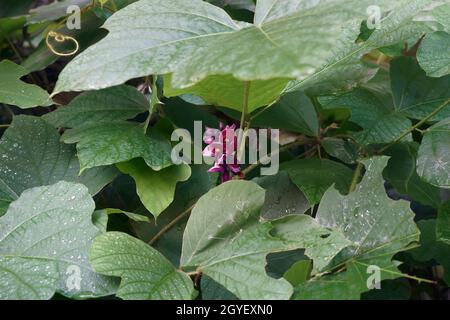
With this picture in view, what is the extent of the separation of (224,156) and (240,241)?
0.49 ft

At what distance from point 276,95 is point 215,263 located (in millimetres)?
207

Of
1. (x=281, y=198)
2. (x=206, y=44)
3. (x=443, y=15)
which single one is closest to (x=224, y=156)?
(x=281, y=198)

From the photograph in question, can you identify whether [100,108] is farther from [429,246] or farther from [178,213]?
[429,246]

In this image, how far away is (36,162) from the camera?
76 cm

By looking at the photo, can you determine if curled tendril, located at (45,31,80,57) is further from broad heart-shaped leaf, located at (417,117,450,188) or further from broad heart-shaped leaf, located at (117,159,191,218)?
broad heart-shaped leaf, located at (417,117,450,188)

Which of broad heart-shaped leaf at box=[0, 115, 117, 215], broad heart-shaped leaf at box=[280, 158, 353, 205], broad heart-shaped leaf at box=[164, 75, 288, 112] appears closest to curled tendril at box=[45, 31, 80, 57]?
broad heart-shaped leaf at box=[0, 115, 117, 215]

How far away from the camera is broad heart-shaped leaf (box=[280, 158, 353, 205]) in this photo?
0.73 meters

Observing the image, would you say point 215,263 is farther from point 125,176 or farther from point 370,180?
point 125,176

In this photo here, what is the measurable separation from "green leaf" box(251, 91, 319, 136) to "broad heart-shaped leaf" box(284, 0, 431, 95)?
12cm

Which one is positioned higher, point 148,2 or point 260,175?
point 148,2

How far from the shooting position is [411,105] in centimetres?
88

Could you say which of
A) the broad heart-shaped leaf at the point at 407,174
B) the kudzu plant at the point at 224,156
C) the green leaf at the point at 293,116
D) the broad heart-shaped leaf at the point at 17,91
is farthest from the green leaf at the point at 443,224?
the broad heart-shaped leaf at the point at 17,91

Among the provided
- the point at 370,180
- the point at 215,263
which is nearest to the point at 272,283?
the point at 215,263

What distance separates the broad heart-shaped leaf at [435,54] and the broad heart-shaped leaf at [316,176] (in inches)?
6.5
